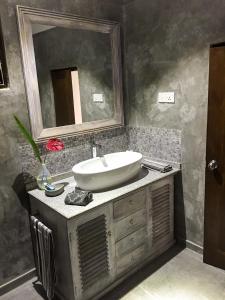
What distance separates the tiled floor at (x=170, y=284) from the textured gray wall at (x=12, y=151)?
0.30 m

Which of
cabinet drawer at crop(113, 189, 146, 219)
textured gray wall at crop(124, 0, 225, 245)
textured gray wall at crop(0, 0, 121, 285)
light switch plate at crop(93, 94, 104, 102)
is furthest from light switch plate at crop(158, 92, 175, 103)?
textured gray wall at crop(0, 0, 121, 285)

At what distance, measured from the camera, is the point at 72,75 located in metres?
2.26

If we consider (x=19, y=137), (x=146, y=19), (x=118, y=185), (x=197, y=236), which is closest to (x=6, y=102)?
(x=19, y=137)

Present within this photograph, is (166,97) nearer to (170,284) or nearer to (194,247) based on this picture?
(194,247)

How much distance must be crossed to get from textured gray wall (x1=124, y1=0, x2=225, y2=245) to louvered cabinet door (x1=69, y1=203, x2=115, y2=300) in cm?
87

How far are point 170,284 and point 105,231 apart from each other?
72 centimetres

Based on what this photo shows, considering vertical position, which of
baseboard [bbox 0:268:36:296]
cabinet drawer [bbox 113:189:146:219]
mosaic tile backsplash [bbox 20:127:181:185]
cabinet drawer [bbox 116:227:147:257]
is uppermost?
mosaic tile backsplash [bbox 20:127:181:185]

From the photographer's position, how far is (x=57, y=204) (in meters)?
1.79

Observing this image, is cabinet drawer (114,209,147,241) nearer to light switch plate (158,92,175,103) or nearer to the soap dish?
the soap dish

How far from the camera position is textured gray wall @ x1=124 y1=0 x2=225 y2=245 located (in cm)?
202

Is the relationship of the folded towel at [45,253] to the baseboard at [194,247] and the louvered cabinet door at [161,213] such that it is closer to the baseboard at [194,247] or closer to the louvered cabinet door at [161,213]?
the louvered cabinet door at [161,213]

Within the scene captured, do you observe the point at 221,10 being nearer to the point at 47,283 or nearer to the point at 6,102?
the point at 6,102

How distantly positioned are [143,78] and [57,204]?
4.64 feet

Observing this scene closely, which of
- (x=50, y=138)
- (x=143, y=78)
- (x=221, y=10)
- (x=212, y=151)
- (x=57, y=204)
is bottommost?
(x=57, y=204)
